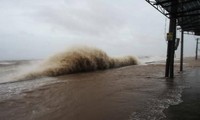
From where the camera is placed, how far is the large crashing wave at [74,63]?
15523mm

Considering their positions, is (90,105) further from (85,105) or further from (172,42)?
(172,42)

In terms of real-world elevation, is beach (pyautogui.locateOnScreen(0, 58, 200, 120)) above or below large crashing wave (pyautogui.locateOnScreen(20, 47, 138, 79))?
below

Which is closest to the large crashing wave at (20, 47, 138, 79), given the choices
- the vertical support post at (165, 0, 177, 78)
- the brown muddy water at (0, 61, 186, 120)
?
the brown muddy water at (0, 61, 186, 120)

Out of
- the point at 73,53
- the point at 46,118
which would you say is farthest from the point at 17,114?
the point at 73,53

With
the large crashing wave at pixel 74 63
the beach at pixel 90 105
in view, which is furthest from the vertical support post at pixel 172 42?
the large crashing wave at pixel 74 63

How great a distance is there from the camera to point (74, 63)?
18.9 metres

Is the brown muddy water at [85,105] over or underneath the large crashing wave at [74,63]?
underneath

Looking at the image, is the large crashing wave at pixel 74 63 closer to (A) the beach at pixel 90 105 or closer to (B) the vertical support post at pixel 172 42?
(A) the beach at pixel 90 105

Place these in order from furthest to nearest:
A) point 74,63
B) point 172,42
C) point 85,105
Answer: point 74,63
point 172,42
point 85,105

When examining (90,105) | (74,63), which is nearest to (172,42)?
(74,63)

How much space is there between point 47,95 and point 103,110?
2678 mm

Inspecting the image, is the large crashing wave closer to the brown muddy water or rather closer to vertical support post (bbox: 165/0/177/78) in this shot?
the brown muddy water

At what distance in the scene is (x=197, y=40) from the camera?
50.0 meters

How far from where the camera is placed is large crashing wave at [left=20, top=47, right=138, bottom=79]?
15.5 metres
